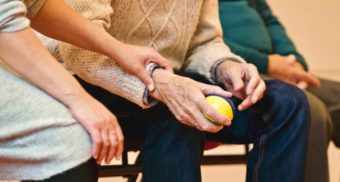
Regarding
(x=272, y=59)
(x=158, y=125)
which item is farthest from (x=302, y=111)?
(x=272, y=59)

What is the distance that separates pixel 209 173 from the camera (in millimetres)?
1965

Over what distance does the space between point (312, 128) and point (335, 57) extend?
4.48ft

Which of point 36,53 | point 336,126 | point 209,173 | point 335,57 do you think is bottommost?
point 209,173

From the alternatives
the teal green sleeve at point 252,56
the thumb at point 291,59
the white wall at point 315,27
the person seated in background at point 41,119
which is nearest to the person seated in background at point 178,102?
the person seated in background at point 41,119

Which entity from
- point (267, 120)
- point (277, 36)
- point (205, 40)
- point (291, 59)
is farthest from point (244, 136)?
point (277, 36)

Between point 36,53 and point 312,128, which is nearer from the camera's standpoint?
point 36,53

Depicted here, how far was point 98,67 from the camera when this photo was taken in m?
0.95

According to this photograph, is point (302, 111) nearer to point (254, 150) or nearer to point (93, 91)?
point (254, 150)

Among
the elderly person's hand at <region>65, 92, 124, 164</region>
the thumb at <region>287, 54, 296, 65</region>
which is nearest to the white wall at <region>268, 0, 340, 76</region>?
the thumb at <region>287, 54, 296, 65</region>

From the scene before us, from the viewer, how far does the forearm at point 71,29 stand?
87 cm

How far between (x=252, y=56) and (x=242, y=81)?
0.54 meters

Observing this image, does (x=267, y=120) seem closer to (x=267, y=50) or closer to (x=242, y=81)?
(x=242, y=81)

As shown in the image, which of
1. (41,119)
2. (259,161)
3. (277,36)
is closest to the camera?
(41,119)

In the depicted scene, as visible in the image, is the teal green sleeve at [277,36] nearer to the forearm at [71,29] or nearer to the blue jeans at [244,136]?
the blue jeans at [244,136]
